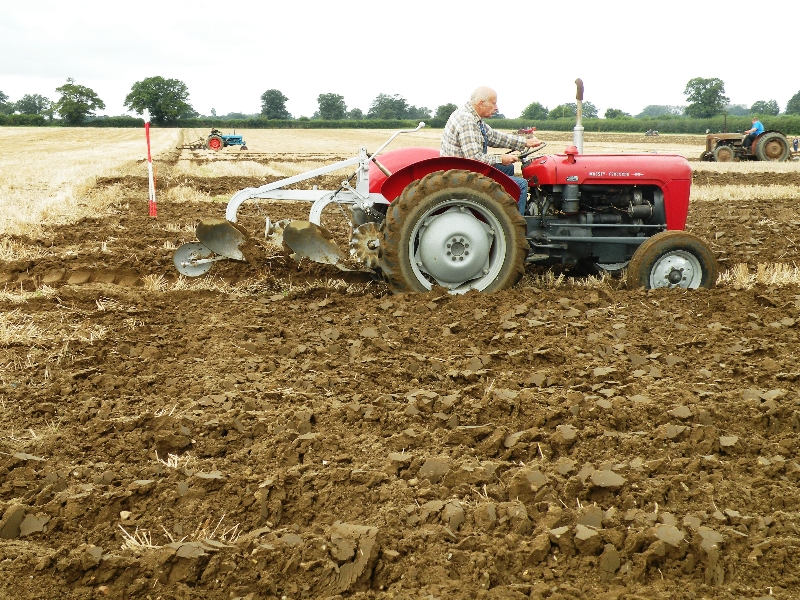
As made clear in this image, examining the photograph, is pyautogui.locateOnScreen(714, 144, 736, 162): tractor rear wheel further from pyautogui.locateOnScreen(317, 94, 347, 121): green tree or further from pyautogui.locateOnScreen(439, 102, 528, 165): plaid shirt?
pyautogui.locateOnScreen(317, 94, 347, 121): green tree

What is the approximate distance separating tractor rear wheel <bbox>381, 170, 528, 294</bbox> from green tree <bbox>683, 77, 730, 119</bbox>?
75946mm

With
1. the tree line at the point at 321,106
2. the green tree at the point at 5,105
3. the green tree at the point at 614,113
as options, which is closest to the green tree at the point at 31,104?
the green tree at the point at 5,105

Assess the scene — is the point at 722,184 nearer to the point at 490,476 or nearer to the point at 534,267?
the point at 534,267

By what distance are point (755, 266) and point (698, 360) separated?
11.3ft

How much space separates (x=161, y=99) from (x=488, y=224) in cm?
8258

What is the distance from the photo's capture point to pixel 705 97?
263ft

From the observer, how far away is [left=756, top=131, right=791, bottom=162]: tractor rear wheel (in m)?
25.2

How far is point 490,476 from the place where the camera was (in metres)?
2.90

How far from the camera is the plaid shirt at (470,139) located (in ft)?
19.1

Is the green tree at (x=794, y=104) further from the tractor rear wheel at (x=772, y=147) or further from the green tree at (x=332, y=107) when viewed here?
the tractor rear wheel at (x=772, y=147)

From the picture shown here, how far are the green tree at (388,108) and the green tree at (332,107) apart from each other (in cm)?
635

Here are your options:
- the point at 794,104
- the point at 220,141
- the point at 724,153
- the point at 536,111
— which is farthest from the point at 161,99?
the point at 794,104

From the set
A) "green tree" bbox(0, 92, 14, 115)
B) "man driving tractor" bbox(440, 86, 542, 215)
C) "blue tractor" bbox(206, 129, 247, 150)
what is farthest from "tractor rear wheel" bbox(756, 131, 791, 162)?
"green tree" bbox(0, 92, 14, 115)

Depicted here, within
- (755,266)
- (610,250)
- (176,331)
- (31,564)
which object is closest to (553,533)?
(31,564)
